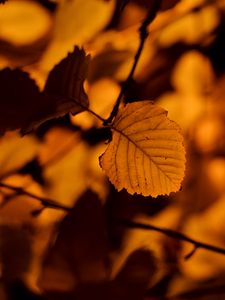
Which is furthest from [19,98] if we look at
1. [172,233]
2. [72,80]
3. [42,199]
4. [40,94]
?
[172,233]

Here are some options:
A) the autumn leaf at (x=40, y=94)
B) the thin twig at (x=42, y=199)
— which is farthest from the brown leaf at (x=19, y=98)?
the thin twig at (x=42, y=199)

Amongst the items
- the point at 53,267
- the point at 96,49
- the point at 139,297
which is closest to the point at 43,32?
the point at 96,49

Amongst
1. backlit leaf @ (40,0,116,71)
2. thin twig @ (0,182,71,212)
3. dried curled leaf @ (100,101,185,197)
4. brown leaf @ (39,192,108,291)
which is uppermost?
backlit leaf @ (40,0,116,71)

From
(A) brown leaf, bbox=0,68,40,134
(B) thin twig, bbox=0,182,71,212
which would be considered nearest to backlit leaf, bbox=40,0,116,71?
(A) brown leaf, bbox=0,68,40,134

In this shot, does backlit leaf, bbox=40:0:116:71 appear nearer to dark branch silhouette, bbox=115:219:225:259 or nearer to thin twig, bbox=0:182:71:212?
thin twig, bbox=0:182:71:212

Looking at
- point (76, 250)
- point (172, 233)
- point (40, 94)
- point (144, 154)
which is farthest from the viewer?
point (172, 233)

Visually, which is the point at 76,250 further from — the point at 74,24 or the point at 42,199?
the point at 74,24
